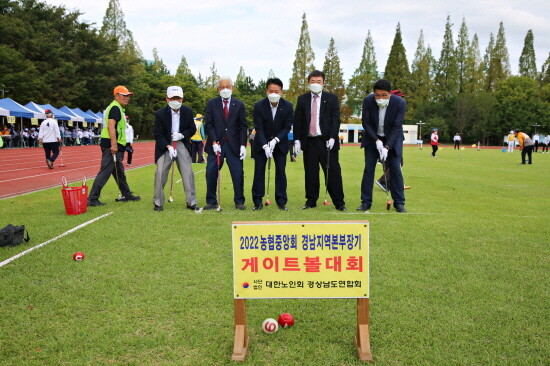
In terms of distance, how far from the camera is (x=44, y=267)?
4.51 metres

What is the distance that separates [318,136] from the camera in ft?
25.8

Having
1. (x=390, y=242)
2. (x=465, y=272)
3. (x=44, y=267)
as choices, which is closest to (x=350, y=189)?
(x=390, y=242)

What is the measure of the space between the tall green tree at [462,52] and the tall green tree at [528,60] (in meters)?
12.5

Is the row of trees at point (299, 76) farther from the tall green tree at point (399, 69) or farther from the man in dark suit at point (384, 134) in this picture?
the man in dark suit at point (384, 134)

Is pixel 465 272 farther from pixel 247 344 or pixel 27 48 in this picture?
pixel 27 48

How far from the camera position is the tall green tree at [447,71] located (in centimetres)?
7438

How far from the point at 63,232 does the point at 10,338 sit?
123 inches

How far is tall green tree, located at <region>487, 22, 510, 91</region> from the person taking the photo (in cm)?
7775

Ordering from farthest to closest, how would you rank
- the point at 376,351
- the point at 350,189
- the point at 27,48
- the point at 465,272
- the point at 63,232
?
the point at 27,48
the point at 350,189
the point at 63,232
the point at 465,272
the point at 376,351

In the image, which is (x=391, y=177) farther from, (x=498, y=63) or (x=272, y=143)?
(x=498, y=63)

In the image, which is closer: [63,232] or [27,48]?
[63,232]

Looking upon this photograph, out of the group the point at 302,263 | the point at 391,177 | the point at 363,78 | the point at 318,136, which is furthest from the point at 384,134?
the point at 363,78

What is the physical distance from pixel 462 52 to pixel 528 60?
1422 centimetres

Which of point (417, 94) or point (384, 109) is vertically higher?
point (417, 94)
